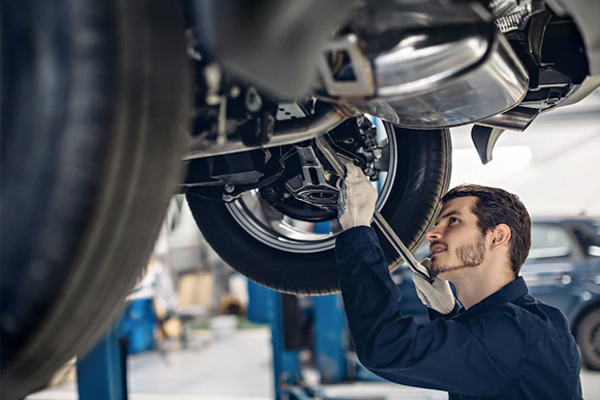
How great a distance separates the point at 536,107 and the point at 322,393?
2636mm

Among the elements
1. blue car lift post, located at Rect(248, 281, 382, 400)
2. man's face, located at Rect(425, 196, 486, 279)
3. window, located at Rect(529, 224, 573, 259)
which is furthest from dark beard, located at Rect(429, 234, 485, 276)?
window, located at Rect(529, 224, 573, 259)

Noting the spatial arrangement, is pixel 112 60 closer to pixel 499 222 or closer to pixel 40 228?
pixel 40 228

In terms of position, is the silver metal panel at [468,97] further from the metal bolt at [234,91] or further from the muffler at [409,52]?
the metal bolt at [234,91]

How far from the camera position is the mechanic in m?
1.23

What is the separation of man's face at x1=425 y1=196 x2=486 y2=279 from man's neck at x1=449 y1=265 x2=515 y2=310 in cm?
2

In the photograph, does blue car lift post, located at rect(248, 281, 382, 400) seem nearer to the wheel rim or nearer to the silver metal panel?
the wheel rim

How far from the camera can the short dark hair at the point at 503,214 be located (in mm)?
1461

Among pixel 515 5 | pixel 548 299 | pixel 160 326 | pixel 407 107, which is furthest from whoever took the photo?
pixel 160 326

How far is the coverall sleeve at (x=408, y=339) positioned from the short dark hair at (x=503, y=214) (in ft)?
0.84

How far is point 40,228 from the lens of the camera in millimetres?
641

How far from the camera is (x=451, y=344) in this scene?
1.25m

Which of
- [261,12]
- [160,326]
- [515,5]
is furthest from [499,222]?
[160,326]

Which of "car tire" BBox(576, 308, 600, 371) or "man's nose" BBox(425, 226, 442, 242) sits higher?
"man's nose" BBox(425, 226, 442, 242)

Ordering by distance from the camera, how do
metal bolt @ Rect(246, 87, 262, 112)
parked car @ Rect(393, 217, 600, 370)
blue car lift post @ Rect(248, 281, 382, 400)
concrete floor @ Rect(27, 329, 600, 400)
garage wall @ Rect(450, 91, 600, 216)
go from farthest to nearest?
garage wall @ Rect(450, 91, 600, 216) < parked car @ Rect(393, 217, 600, 370) < concrete floor @ Rect(27, 329, 600, 400) < blue car lift post @ Rect(248, 281, 382, 400) < metal bolt @ Rect(246, 87, 262, 112)
